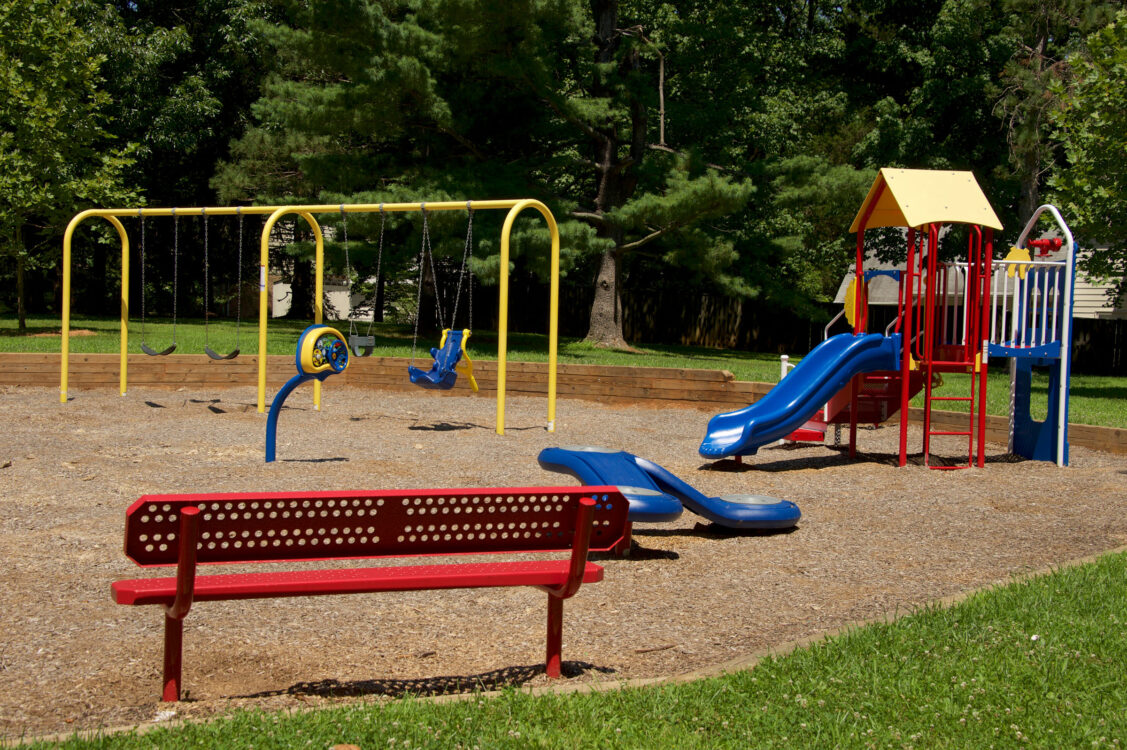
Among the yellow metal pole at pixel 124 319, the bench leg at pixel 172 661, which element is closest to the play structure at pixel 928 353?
the bench leg at pixel 172 661

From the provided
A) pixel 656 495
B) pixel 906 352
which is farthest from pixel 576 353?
pixel 656 495

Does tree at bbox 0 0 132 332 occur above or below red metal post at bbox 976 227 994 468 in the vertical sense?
above

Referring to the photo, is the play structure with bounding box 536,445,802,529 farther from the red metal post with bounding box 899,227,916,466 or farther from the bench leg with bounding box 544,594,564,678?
the red metal post with bounding box 899,227,916,466

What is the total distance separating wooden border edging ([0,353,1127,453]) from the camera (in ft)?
48.0

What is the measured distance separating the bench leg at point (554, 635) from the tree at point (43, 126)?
19.0 metres

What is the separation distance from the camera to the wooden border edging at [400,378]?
14.6 m

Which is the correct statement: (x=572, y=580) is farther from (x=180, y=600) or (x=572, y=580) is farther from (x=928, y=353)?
(x=928, y=353)

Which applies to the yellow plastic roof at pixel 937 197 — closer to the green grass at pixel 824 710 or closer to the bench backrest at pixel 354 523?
the green grass at pixel 824 710

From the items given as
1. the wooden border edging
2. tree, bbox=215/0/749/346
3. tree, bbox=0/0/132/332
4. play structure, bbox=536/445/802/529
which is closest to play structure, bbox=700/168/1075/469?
play structure, bbox=536/445/802/529

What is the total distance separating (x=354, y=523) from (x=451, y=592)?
72.1 inches

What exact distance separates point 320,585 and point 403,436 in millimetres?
7549

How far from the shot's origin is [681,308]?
31.7 m

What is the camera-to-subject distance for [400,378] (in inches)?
623

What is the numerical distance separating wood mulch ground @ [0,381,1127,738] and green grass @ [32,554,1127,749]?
397 millimetres
